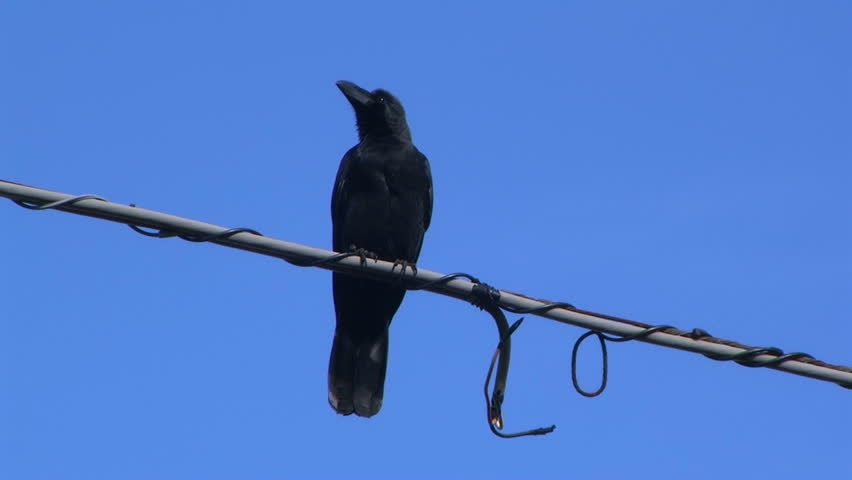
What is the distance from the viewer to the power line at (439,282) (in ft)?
13.0

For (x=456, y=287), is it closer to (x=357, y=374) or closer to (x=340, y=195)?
(x=357, y=374)

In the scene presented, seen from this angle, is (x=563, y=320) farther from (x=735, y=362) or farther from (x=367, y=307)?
(x=367, y=307)

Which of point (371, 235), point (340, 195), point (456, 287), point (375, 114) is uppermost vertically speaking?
point (375, 114)

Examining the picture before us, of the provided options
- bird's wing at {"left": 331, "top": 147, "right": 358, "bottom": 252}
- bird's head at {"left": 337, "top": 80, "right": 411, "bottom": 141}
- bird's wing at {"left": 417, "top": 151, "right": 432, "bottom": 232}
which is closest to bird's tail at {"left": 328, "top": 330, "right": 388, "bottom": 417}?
bird's wing at {"left": 331, "top": 147, "right": 358, "bottom": 252}

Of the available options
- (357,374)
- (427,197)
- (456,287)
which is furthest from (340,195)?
(456,287)

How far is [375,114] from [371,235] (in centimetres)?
102

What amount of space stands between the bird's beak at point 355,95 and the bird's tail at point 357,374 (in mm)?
1666

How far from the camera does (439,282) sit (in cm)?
457

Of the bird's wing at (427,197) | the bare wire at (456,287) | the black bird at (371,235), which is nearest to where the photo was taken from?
the bare wire at (456,287)

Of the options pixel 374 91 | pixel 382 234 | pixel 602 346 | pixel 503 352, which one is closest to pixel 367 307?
pixel 382 234

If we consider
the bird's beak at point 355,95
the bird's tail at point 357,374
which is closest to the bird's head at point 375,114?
the bird's beak at point 355,95

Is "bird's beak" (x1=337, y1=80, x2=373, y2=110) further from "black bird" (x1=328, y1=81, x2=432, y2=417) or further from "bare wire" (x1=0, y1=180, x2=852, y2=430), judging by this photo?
"bare wire" (x1=0, y1=180, x2=852, y2=430)

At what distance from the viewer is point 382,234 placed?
789 centimetres

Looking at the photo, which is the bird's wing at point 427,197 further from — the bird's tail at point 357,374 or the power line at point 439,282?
the power line at point 439,282
